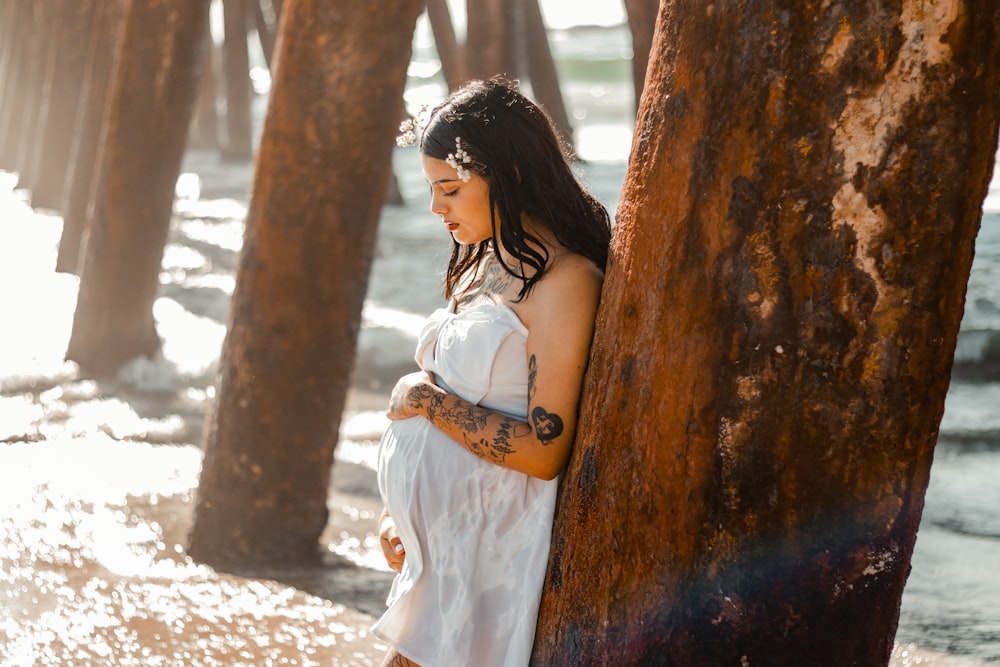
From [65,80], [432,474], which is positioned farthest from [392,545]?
[65,80]

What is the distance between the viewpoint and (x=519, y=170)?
189cm

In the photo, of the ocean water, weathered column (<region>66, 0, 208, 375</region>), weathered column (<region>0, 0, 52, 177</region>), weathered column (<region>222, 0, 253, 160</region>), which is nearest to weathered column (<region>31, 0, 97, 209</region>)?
weathered column (<region>222, 0, 253, 160</region>)

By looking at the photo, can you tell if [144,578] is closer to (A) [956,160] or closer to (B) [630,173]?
(B) [630,173]

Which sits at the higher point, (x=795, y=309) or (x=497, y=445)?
(x=795, y=309)

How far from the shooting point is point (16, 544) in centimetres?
379

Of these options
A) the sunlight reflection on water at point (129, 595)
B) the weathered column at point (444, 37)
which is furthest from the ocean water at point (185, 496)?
the weathered column at point (444, 37)

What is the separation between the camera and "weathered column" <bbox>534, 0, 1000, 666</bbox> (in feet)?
4.07

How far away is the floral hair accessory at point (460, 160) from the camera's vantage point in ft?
6.12

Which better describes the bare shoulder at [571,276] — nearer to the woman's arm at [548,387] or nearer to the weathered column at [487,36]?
the woman's arm at [548,387]

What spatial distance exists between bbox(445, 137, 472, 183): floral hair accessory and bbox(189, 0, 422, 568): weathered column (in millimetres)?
1686

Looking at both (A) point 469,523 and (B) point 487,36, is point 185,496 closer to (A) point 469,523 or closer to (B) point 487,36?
(A) point 469,523

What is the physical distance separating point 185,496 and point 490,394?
9.77 feet

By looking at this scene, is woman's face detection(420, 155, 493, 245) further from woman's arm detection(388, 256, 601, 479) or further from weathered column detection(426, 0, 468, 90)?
weathered column detection(426, 0, 468, 90)

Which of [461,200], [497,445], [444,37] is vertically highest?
[444,37]
